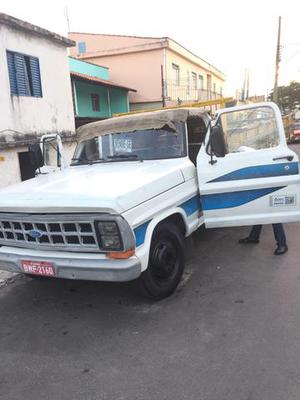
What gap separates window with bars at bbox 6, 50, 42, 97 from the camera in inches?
434

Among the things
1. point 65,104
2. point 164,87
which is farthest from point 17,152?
point 164,87

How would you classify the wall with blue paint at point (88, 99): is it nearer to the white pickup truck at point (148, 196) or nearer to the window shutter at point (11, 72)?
the window shutter at point (11, 72)

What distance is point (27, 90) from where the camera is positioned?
1158 centimetres

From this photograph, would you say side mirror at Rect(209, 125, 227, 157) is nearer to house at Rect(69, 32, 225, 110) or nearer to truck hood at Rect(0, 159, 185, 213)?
truck hood at Rect(0, 159, 185, 213)

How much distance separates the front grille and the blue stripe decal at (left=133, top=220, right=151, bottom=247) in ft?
1.18

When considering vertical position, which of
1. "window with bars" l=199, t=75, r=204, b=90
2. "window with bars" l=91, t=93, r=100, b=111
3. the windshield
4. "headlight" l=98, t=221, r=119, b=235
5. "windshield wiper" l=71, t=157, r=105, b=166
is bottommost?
"headlight" l=98, t=221, r=119, b=235

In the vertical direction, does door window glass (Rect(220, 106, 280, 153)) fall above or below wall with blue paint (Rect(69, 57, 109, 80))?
below

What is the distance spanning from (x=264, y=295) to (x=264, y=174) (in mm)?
1366

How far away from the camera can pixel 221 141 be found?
4375 mm

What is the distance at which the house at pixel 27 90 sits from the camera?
10.8 m

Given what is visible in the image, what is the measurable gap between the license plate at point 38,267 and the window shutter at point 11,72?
8536 mm

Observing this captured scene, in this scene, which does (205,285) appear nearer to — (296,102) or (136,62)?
(136,62)

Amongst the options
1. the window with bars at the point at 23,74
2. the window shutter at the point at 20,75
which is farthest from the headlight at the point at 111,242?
the window shutter at the point at 20,75

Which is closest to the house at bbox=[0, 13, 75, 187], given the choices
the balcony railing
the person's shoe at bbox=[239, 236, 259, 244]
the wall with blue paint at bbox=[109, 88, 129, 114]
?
the person's shoe at bbox=[239, 236, 259, 244]
